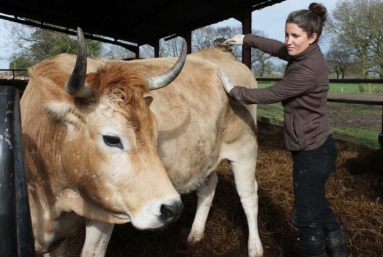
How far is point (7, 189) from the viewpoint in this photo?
3.23ft

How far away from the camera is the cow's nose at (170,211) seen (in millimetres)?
1802

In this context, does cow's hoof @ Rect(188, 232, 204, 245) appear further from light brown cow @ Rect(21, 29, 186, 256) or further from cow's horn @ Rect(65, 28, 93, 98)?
cow's horn @ Rect(65, 28, 93, 98)

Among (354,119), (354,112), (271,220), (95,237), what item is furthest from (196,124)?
(354,112)

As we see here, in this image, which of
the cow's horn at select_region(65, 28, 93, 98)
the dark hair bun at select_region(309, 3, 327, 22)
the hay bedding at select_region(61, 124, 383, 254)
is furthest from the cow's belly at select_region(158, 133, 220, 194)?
the dark hair bun at select_region(309, 3, 327, 22)

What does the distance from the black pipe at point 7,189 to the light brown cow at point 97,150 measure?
68 centimetres

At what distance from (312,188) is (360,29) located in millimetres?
19940

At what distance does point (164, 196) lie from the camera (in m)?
1.82

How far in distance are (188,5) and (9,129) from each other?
8.80m

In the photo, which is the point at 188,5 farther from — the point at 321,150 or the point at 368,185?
the point at 321,150

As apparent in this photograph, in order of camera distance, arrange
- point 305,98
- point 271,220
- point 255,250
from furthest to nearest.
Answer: point 271,220 < point 255,250 < point 305,98

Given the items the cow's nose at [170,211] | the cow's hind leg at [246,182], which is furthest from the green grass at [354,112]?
the cow's nose at [170,211]

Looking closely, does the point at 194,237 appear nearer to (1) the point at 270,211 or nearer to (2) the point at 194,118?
(1) the point at 270,211

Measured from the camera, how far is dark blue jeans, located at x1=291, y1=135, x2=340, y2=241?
96.5 inches

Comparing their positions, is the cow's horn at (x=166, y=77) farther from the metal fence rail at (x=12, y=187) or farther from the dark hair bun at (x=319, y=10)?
the metal fence rail at (x=12, y=187)
